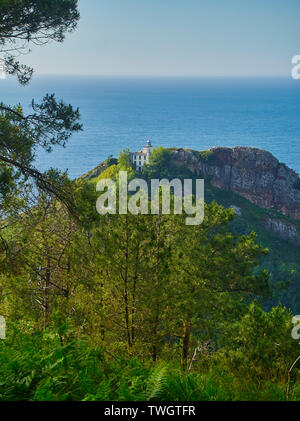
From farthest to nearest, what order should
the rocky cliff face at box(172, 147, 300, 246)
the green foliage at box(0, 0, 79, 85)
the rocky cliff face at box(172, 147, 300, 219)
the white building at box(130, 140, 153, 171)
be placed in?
the rocky cliff face at box(172, 147, 300, 219) → the rocky cliff face at box(172, 147, 300, 246) → the white building at box(130, 140, 153, 171) → the green foliage at box(0, 0, 79, 85)

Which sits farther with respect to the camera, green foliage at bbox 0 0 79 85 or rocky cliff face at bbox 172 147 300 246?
rocky cliff face at bbox 172 147 300 246

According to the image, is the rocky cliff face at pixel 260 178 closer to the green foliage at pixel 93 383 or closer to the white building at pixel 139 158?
the white building at pixel 139 158

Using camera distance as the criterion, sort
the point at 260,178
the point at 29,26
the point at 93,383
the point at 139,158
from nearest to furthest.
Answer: the point at 93,383
the point at 29,26
the point at 139,158
the point at 260,178

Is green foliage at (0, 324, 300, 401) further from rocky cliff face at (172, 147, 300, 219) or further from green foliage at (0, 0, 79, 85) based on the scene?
rocky cliff face at (172, 147, 300, 219)

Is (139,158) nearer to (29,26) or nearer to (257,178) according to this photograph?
(257,178)

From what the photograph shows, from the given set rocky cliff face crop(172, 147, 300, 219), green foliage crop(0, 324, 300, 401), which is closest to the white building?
rocky cliff face crop(172, 147, 300, 219)

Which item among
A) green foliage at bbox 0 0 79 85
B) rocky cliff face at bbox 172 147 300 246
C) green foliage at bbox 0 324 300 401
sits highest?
rocky cliff face at bbox 172 147 300 246

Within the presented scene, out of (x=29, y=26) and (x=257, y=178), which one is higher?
(x=257, y=178)

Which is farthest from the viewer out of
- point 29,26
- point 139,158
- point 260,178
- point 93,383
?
point 260,178

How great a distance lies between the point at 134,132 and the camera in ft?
541

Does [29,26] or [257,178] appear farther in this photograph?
[257,178]

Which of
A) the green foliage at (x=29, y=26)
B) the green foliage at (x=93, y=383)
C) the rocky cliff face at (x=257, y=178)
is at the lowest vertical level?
the green foliage at (x=93, y=383)

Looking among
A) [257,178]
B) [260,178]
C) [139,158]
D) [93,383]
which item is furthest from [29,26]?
[260,178]

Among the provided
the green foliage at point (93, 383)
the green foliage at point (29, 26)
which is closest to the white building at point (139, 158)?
the green foliage at point (29, 26)
